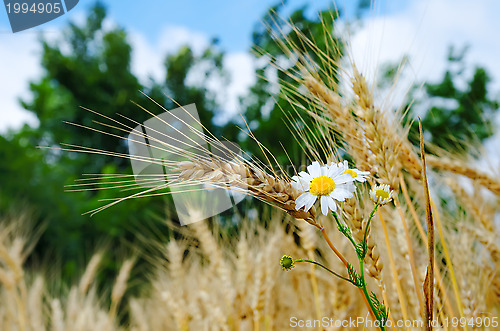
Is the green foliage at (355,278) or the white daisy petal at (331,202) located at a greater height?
the white daisy petal at (331,202)

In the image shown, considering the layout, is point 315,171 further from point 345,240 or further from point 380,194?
point 345,240

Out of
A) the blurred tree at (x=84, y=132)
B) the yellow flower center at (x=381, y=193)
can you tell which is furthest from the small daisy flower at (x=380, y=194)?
the blurred tree at (x=84, y=132)

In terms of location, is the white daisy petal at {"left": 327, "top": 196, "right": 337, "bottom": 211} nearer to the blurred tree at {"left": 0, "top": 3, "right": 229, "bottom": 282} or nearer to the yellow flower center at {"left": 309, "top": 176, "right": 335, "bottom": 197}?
the yellow flower center at {"left": 309, "top": 176, "right": 335, "bottom": 197}

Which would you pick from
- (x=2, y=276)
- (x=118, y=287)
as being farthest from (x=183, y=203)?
(x=2, y=276)

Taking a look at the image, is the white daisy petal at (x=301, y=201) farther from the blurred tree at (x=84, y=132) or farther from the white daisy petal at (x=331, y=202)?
the blurred tree at (x=84, y=132)

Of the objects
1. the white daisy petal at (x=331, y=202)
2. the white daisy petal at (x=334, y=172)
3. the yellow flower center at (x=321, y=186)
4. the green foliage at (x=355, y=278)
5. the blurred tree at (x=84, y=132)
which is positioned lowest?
the green foliage at (x=355, y=278)

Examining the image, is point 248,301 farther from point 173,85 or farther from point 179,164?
point 173,85

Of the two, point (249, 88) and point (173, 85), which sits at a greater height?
point (173, 85)

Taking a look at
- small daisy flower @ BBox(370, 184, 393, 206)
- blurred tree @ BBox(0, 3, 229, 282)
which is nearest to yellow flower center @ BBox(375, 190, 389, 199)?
small daisy flower @ BBox(370, 184, 393, 206)
